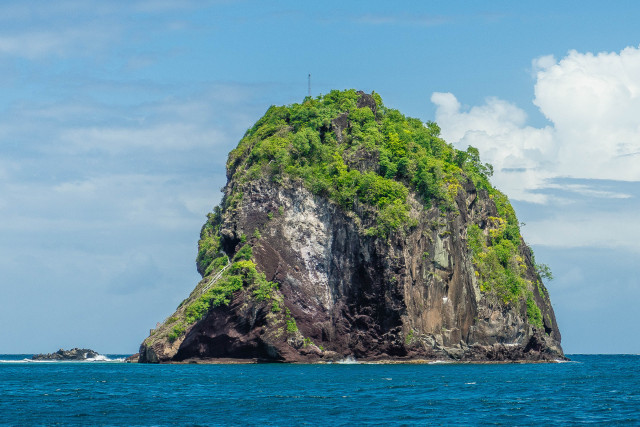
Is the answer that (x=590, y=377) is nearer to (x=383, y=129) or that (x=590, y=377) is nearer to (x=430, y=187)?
(x=430, y=187)

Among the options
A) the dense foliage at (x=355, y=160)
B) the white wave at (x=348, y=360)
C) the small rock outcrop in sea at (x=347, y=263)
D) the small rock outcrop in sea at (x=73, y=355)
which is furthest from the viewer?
the small rock outcrop in sea at (x=73, y=355)

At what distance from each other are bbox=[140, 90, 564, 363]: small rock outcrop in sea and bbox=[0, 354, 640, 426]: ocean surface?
354 inches

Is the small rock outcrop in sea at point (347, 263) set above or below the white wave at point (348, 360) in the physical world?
above

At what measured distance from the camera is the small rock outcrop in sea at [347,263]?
8650 centimetres

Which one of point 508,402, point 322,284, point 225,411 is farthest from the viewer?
Result: point 322,284

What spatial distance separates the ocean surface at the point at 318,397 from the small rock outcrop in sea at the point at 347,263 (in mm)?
8981

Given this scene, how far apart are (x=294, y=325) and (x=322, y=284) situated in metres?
6.75

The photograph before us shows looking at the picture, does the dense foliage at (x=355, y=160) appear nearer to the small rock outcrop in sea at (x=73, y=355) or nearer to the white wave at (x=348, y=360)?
the white wave at (x=348, y=360)

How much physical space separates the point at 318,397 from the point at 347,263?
39.6 metres

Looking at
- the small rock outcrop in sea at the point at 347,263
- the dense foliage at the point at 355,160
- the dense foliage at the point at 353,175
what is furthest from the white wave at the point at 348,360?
the dense foliage at the point at 355,160

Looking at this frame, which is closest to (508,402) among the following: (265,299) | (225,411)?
(225,411)

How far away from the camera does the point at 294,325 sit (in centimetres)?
8675

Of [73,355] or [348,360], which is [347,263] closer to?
[348,360]

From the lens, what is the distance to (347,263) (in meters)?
90.9
